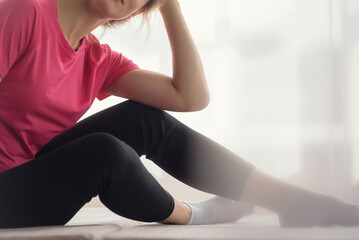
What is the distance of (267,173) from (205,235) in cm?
25

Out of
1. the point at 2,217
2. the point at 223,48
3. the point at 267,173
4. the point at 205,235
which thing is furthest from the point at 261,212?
the point at 2,217

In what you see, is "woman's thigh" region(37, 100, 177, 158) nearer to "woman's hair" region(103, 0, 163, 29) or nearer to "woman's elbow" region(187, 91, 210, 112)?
"woman's elbow" region(187, 91, 210, 112)

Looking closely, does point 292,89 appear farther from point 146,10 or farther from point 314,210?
point 146,10

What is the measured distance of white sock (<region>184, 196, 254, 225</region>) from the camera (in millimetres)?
872

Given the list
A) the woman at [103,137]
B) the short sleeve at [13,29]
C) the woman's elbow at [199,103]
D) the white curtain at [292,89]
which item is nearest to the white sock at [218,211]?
the woman at [103,137]

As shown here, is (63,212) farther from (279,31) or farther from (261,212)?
(279,31)


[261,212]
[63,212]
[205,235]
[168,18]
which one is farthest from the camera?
[168,18]

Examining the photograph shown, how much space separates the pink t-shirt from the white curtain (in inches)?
12.4

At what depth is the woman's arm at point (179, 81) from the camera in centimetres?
100

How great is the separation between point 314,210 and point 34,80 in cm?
58

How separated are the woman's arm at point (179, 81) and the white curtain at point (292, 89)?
0.04 m

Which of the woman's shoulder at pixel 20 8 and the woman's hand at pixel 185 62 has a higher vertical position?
the woman's shoulder at pixel 20 8

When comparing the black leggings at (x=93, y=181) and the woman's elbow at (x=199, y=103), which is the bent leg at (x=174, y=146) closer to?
the black leggings at (x=93, y=181)

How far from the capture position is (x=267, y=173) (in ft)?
2.77
